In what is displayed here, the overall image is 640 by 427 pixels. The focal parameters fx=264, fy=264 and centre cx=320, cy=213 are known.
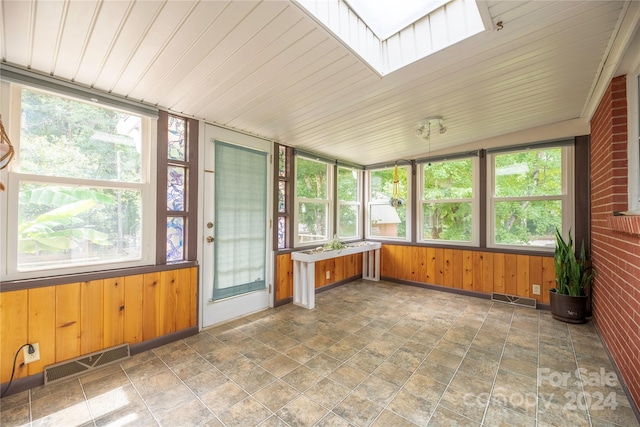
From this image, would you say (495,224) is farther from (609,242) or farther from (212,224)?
(212,224)

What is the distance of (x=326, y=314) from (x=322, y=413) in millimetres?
1604

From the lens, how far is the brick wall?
65.3 inches

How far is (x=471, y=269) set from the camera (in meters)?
3.88

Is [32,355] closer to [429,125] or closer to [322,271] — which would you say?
[322,271]

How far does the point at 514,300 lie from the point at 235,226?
3.74 meters

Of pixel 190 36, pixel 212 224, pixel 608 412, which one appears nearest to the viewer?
pixel 190 36

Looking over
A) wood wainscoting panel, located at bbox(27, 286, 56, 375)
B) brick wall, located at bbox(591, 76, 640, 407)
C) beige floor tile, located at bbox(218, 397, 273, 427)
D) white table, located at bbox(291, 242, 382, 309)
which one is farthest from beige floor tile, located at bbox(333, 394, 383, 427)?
wood wainscoting panel, located at bbox(27, 286, 56, 375)

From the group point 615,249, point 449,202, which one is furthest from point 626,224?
point 449,202

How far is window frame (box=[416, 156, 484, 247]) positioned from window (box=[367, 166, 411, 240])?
0.65 ft

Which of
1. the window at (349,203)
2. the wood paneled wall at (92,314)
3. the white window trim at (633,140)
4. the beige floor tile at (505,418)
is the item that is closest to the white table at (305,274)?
the window at (349,203)

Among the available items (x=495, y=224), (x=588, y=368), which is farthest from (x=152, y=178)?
(x=495, y=224)

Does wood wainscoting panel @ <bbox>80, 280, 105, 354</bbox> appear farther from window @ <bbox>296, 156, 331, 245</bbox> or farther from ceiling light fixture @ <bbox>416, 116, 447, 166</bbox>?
ceiling light fixture @ <bbox>416, 116, 447, 166</bbox>

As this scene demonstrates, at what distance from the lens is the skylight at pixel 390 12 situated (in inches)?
63.9

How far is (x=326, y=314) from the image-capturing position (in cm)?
319
